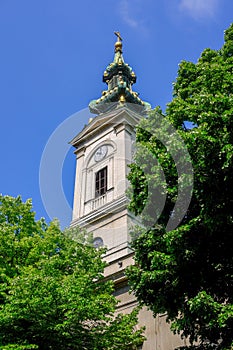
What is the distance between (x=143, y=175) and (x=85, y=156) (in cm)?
2032

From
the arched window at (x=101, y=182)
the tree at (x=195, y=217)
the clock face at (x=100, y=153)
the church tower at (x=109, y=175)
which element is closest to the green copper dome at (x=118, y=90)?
the church tower at (x=109, y=175)

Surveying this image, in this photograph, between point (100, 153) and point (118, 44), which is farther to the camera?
→ point (118, 44)

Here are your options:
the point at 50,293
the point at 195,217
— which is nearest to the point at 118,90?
the point at 50,293

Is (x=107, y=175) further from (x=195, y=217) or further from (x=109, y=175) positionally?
(x=195, y=217)

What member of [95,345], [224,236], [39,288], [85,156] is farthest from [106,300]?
[85,156]

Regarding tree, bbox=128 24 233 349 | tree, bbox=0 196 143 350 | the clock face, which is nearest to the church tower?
the clock face

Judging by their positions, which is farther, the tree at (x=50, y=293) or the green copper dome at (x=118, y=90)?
the green copper dome at (x=118, y=90)

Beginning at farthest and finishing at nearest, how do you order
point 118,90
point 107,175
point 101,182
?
1. point 118,90
2. point 101,182
3. point 107,175

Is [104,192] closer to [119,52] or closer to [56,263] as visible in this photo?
[56,263]

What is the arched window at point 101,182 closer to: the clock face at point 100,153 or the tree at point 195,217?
the clock face at point 100,153

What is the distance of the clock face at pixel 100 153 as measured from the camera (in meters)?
31.3

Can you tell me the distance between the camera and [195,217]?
11.8 metres

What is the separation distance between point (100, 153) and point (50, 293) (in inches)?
759

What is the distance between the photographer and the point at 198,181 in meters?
11.1
